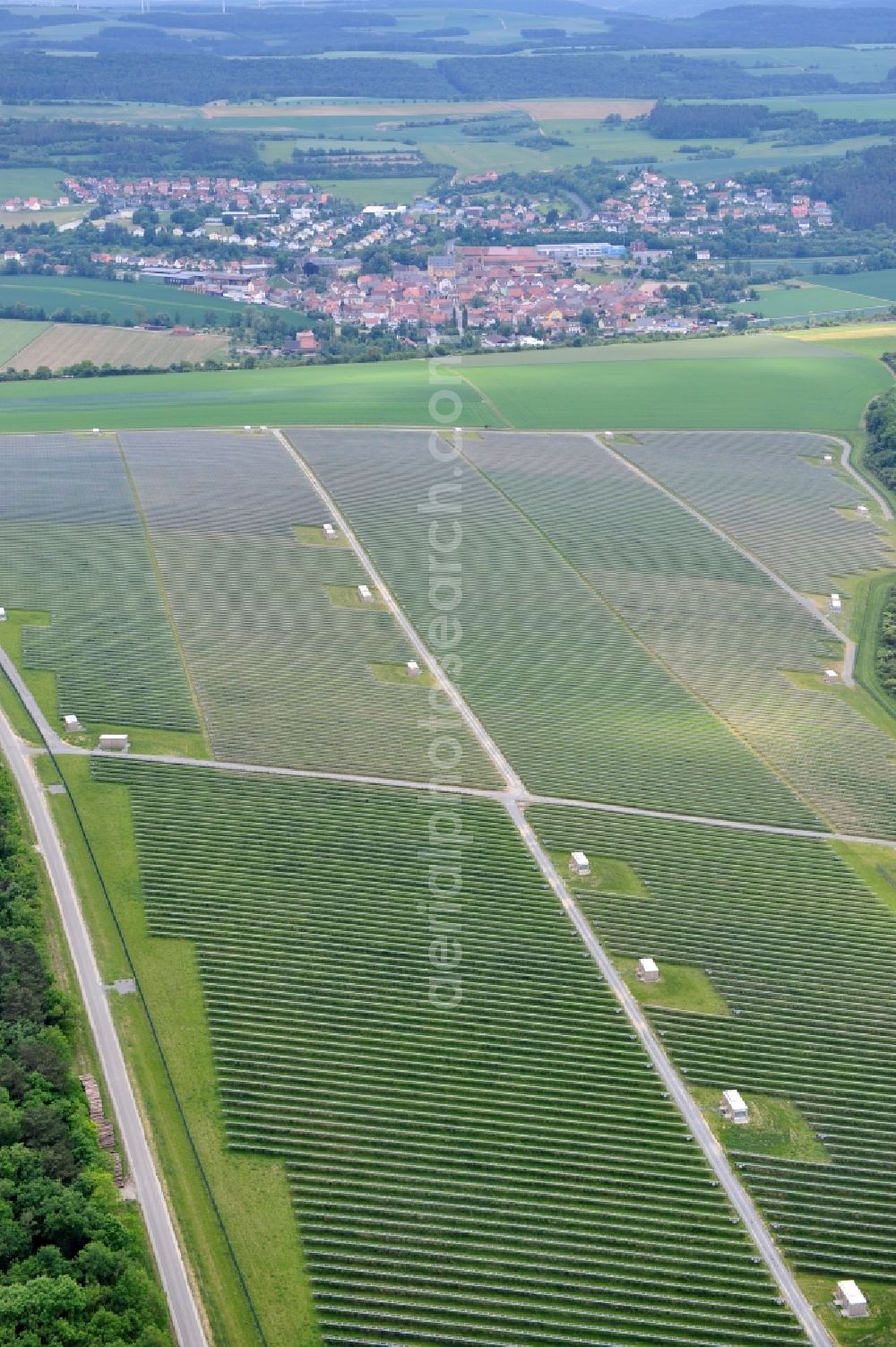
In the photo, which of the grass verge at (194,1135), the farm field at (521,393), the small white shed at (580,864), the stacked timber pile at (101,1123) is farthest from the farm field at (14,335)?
the stacked timber pile at (101,1123)

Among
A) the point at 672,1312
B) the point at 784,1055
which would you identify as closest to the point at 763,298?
the point at 784,1055

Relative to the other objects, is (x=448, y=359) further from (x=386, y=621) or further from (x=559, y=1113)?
(x=559, y=1113)

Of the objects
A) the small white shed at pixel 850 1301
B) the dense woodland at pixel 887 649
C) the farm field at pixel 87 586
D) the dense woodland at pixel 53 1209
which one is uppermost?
the dense woodland at pixel 53 1209

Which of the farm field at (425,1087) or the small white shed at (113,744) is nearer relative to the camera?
the farm field at (425,1087)

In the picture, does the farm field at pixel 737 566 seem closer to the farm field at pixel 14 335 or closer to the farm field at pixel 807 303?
the farm field at pixel 14 335

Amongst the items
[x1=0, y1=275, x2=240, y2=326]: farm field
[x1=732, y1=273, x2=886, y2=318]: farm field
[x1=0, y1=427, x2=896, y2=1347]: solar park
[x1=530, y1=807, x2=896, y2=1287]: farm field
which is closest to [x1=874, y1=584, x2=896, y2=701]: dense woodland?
[x1=0, y1=427, x2=896, y2=1347]: solar park

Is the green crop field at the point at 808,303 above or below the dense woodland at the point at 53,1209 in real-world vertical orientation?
below
